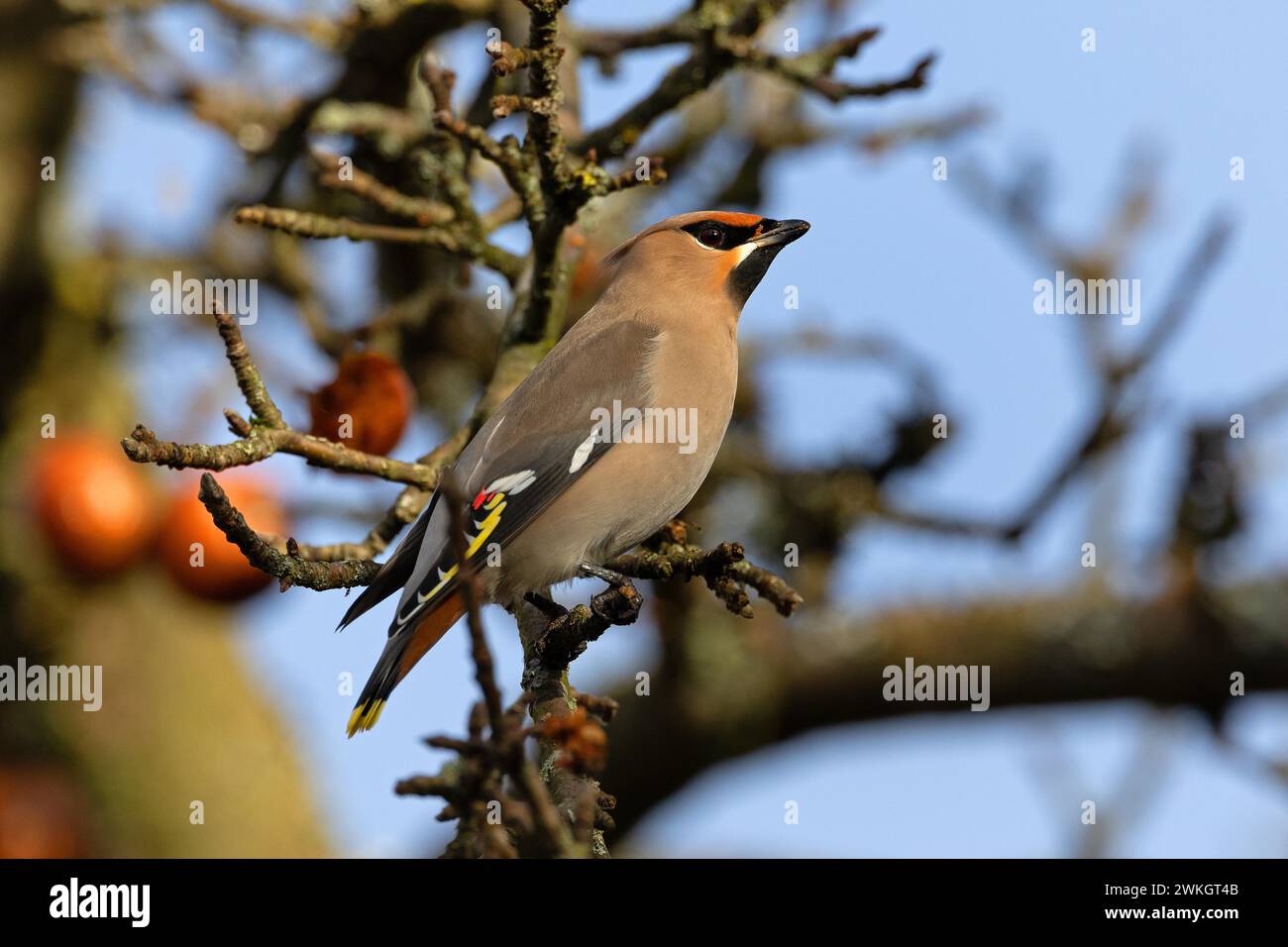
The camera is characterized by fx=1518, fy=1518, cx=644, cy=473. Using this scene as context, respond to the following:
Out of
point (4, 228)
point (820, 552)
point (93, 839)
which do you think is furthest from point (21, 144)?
point (820, 552)

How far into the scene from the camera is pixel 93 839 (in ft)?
24.6

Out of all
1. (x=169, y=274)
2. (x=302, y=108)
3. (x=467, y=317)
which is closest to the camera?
(x=302, y=108)

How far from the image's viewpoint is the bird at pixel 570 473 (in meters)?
3.41

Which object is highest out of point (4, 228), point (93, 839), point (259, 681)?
point (4, 228)

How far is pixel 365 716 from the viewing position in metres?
3.27

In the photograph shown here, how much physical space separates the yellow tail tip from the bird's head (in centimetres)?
162

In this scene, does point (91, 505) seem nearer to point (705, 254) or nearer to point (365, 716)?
point (705, 254)

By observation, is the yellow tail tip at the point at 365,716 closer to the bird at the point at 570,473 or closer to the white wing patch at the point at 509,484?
the bird at the point at 570,473

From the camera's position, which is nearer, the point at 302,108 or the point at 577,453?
the point at 577,453

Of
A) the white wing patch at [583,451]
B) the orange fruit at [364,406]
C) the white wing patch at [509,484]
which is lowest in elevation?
the white wing patch at [509,484]

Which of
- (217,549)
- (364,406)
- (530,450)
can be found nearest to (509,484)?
(530,450)

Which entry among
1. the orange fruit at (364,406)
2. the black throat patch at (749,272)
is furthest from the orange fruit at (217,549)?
the black throat patch at (749,272)
